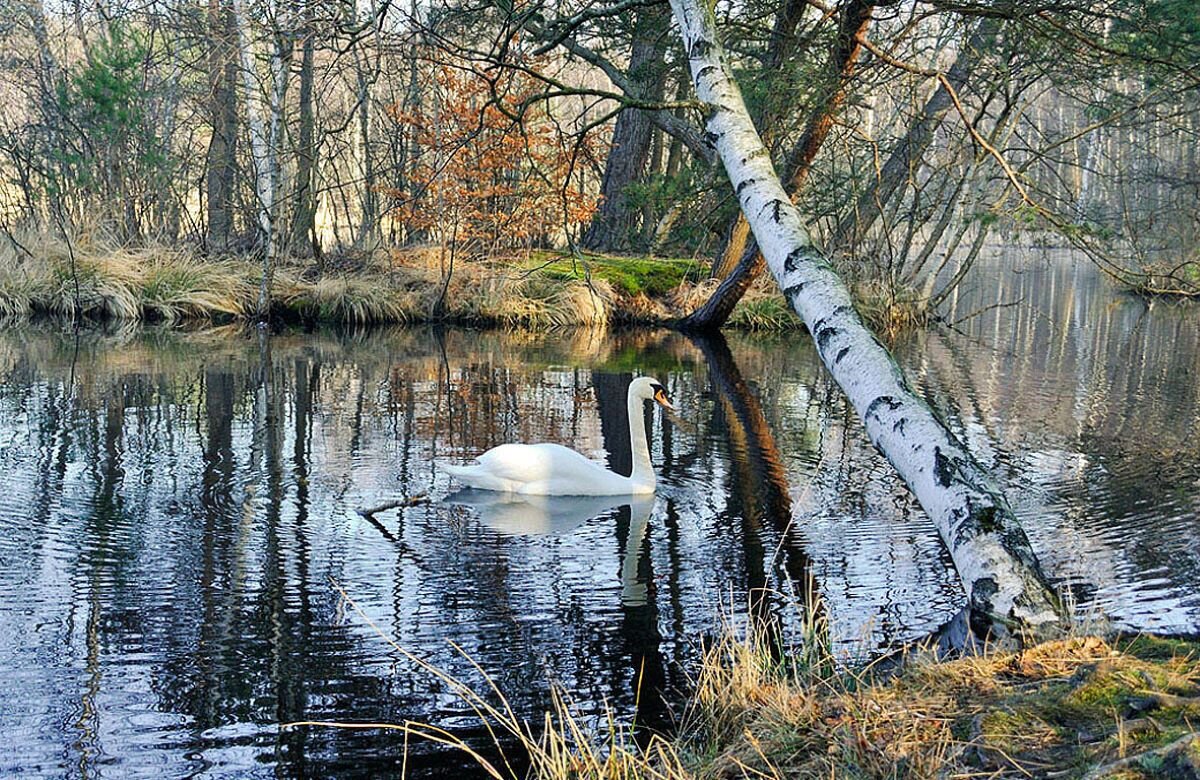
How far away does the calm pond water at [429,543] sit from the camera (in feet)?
16.6

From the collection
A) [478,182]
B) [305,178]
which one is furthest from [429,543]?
[305,178]

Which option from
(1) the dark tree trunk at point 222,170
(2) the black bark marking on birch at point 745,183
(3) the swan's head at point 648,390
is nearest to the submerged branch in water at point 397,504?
(3) the swan's head at point 648,390

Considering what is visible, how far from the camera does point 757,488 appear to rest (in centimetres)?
927

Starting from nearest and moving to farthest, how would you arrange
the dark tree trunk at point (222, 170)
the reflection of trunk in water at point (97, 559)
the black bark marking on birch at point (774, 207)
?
the reflection of trunk in water at point (97, 559) < the black bark marking on birch at point (774, 207) < the dark tree trunk at point (222, 170)

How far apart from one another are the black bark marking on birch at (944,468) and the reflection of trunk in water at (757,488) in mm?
730

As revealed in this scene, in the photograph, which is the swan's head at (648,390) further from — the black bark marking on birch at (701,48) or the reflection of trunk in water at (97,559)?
the reflection of trunk in water at (97,559)

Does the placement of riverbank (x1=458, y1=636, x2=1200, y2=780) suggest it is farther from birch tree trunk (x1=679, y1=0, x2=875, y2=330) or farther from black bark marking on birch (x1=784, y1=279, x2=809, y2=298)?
birch tree trunk (x1=679, y1=0, x2=875, y2=330)

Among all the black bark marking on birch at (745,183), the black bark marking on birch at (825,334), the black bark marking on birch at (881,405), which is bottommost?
the black bark marking on birch at (881,405)

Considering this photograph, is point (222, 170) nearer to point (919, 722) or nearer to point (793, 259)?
point (793, 259)

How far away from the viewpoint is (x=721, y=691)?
4.57 m

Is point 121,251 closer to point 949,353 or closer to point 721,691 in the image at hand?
point 949,353

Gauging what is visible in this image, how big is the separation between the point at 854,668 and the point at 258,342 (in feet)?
49.1

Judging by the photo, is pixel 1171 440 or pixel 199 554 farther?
pixel 1171 440

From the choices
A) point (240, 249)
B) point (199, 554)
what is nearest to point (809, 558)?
point (199, 554)
